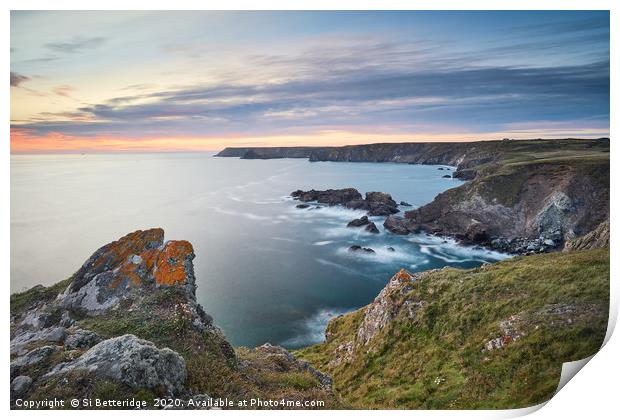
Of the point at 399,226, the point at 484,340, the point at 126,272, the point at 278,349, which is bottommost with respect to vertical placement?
the point at 278,349


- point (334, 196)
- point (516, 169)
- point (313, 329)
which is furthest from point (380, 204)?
point (313, 329)

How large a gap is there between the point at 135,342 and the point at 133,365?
1.34ft

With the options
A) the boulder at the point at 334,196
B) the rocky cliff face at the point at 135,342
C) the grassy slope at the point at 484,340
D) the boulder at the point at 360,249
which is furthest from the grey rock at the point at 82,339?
the boulder at the point at 334,196

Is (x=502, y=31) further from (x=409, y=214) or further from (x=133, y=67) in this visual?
(x=409, y=214)

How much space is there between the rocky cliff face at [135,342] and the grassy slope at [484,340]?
219cm

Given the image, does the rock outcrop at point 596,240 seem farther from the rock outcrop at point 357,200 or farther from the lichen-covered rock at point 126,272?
the rock outcrop at point 357,200

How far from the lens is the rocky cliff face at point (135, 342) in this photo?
243 inches

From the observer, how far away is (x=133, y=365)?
6.07 m

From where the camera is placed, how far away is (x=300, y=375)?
25.8ft

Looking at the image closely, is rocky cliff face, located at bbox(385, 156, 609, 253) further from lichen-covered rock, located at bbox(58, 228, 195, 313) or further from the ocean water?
lichen-covered rock, located at bbox(58, 228, 195, 313)

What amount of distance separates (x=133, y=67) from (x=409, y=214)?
30.8 meters

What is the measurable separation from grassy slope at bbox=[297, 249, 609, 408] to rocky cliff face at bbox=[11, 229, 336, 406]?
2190 millimetres

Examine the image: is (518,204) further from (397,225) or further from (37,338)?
(37,338)

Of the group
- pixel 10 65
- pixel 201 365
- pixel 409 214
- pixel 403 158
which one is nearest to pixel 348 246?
pixel 409 214
